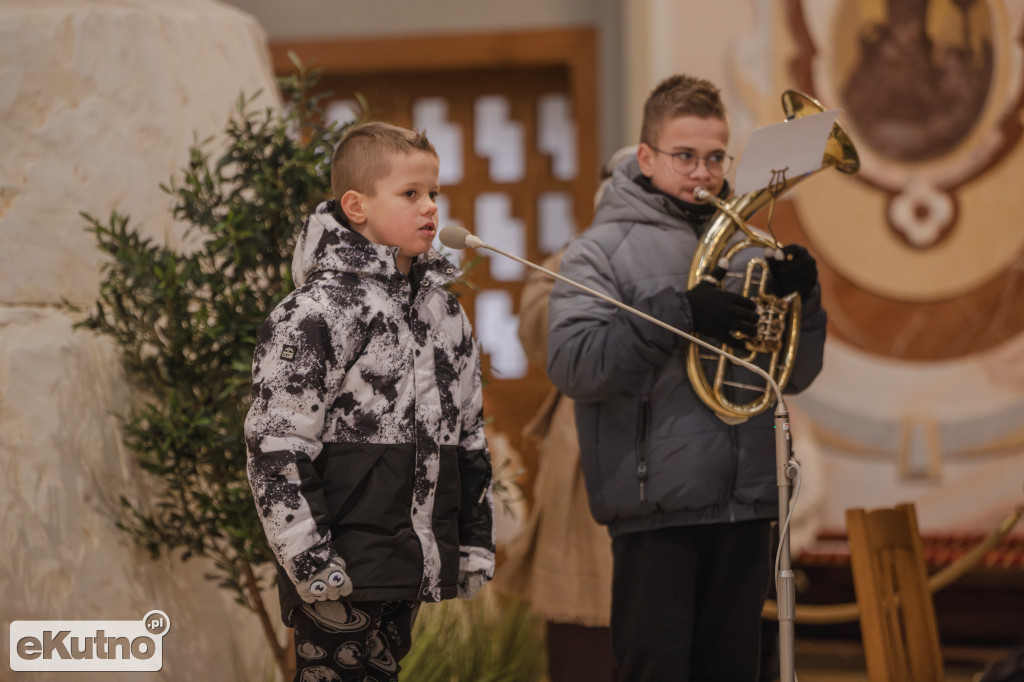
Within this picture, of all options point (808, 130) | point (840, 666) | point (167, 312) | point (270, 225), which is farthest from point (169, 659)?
point (840, 666)

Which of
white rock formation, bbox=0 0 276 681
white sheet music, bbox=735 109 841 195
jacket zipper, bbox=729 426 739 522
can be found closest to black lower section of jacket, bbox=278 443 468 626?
jacket zipper, bbox=729 426 739 522

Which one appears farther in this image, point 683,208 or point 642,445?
point 683,208

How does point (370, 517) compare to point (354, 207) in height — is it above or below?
below

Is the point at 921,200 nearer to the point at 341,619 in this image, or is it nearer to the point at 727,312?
the point at 727,312

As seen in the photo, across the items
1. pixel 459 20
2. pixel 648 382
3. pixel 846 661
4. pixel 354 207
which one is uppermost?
pixel 459 20

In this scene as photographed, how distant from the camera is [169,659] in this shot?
3.00 metres

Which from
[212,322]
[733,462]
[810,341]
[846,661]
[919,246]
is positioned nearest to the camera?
[733,462]

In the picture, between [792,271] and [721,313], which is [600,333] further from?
[792,271]

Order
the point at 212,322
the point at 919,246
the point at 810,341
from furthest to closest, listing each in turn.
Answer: the point at 919,246 → the point at 212,322 → the point at 810,341

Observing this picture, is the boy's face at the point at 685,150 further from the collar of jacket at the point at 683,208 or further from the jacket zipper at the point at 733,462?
the jacket zipper at the point at 733,462

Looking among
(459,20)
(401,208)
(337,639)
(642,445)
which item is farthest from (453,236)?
(459,20)

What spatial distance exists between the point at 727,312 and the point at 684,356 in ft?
0.52

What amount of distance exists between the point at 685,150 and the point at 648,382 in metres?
0.52

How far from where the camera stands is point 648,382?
2383 mm
